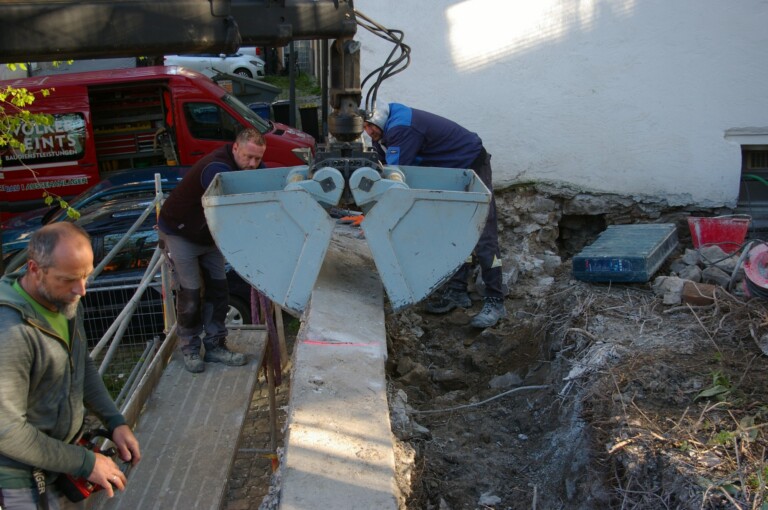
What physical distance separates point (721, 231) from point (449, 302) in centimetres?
265

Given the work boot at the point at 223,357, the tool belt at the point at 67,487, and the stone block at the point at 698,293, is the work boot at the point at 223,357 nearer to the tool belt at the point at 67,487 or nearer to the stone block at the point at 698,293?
the tool belt at the point at 67,487

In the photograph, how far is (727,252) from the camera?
6988 millimetres

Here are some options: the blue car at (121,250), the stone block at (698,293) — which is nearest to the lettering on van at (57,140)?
the blue car at (121,250)

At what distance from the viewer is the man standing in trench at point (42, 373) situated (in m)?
2.60

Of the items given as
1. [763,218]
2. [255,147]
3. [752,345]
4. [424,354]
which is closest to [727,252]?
[763,218]

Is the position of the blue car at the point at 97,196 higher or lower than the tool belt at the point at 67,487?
lower

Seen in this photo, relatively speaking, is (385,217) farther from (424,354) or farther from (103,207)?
(103,207)

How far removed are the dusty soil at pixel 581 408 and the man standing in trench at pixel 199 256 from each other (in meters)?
0.79

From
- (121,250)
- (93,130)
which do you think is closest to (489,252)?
(121,250)

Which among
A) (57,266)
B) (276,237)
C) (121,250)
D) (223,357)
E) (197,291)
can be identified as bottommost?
(223,357)

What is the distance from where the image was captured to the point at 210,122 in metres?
10.9

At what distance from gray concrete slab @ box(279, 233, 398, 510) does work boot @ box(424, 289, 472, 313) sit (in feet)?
6.08

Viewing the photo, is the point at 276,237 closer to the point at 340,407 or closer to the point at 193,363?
the point at 340,407

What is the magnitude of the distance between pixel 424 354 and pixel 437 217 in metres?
2.15
